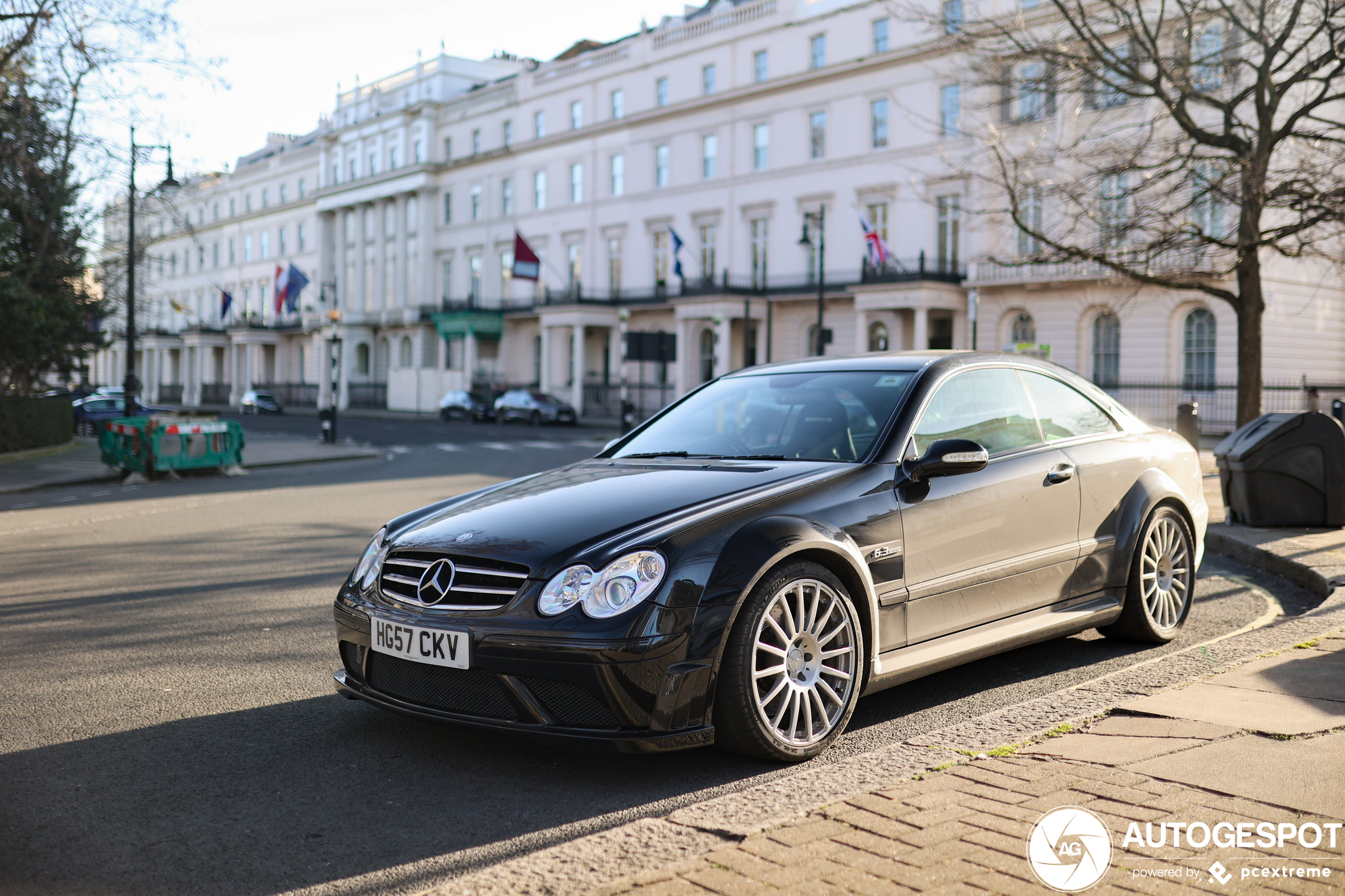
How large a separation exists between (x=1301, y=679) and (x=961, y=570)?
1.41m

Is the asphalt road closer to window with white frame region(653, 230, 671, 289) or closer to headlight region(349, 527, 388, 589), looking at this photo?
headlight region(349, 527, 388, 589)

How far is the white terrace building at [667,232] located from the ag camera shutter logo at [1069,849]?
19093 millimetres

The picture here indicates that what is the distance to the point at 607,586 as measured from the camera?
3805 millimetres

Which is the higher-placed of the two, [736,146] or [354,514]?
[736,146]

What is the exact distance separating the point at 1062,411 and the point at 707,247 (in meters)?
47.9

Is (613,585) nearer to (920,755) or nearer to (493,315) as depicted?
(920,755)

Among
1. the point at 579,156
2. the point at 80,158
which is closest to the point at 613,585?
Result: the point at 80,158

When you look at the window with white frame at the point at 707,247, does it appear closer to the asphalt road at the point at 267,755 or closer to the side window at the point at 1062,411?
the asphalt road at the point at 267,755

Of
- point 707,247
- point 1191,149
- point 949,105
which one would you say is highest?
point 949,105

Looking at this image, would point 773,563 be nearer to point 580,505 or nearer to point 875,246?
point 580,505

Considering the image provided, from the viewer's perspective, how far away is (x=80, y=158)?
76.7 ft

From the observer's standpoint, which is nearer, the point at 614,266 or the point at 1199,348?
the point at 1199,348

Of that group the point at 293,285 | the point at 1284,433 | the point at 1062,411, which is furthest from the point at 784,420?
the point at 293,285

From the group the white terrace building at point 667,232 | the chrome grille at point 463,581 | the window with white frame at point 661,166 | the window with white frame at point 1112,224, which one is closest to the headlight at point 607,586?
the chrome grille at point 463,581
